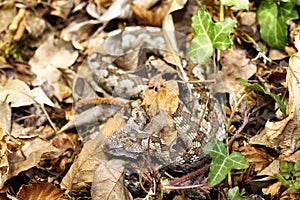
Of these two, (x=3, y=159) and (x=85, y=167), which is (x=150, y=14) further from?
(x=3, y=159)

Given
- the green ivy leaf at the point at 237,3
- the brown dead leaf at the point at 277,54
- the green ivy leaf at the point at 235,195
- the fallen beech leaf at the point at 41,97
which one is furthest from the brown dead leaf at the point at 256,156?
the fallen beech leaf at the point at 41,97

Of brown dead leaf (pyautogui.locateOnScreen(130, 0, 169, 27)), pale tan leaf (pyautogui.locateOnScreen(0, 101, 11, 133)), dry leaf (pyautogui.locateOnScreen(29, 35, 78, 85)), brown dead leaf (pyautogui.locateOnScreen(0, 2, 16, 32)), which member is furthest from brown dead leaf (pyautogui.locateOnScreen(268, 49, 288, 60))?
brown dead leaf (pyautogui.locateOnScreen(0, 2, 16, 32))

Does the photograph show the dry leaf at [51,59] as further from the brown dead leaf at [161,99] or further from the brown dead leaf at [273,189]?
the brown dead leaf at [273,189]

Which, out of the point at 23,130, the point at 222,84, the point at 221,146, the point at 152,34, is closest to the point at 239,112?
the point at 222,84

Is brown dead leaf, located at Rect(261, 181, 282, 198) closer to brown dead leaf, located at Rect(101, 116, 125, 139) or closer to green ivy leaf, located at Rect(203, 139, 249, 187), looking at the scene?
green ivy leaf, located at Rect(203, 139, 249, 187)

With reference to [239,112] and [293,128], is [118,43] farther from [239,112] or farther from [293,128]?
[293,128]

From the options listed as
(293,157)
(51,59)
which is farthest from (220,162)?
(51,59)
